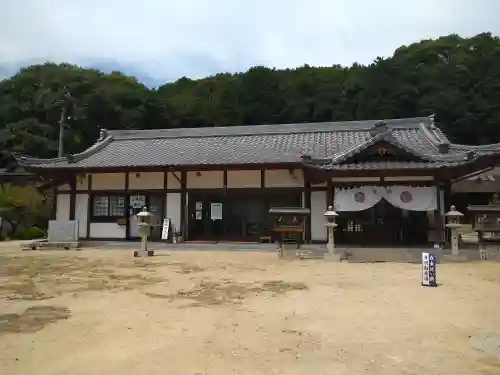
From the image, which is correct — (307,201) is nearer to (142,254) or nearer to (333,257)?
(333,257)

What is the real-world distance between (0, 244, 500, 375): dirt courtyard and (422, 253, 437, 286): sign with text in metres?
0.25

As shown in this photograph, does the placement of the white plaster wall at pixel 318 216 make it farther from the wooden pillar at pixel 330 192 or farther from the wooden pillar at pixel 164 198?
the wooden pillar at pixel 164 198

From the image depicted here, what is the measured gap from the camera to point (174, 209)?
17.4 meters

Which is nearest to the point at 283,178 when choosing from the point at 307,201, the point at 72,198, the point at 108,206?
the point at 307,201

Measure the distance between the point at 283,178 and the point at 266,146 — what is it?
2.56 metres

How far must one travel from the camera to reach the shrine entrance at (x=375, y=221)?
584 inches

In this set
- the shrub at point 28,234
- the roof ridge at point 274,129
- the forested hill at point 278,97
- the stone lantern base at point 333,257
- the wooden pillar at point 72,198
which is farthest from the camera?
the forested hill at point 278,97

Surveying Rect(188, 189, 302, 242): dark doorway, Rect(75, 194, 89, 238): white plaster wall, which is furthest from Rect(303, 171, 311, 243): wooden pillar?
Rect(75, 194, 89, 238): white plaster wall

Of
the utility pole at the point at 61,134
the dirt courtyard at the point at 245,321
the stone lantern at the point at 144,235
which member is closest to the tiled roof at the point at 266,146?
the stone lantern at the point at 144,235

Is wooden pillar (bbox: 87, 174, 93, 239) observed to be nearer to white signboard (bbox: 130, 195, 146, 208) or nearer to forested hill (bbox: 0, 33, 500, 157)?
white signboard (bbox: 130, 195, 146, 208)

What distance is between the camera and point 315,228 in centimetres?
1606

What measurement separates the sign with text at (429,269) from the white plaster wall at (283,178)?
874cm

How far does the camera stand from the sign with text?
7.72 m

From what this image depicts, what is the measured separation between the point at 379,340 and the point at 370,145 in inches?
437
